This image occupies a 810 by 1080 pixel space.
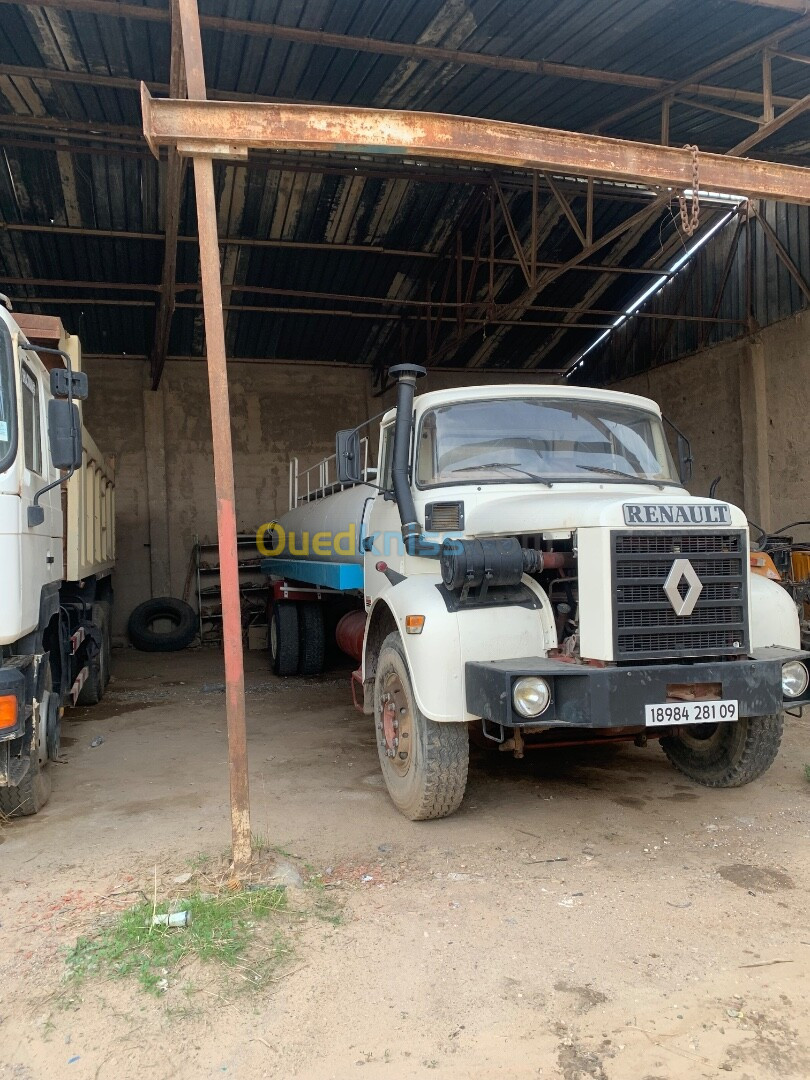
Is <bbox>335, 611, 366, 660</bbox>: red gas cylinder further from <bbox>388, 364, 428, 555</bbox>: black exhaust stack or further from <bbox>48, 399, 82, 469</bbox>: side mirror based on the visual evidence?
<bbox>48, 399, 82, 469</bbox>: side mirror

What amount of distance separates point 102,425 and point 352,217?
556 cm

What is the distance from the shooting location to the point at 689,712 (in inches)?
138

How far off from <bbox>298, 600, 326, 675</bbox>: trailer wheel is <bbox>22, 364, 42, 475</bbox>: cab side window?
4952 mm

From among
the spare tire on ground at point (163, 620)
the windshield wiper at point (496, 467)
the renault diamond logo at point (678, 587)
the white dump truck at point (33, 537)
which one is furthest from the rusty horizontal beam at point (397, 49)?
the spare tire on ground at point (163, 620)

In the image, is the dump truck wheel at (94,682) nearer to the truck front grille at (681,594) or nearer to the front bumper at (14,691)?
the front bumper at (14,691)

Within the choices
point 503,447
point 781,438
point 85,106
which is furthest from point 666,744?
point 85,106

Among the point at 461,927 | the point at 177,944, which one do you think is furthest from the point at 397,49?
the point at 177,944

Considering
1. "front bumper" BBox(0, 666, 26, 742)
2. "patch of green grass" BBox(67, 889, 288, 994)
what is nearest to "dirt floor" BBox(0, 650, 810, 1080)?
"patch of green grass" BBox(67, 889, 288, 994)

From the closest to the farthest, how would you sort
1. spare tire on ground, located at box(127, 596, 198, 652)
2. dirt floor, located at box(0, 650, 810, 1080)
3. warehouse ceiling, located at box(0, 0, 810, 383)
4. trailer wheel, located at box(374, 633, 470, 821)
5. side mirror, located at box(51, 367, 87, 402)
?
dirt floor, located at box(0, 650, 810, 1080), trailer wheel, located at box(374, 633, 470, 821), side mirror, located at box(51, 367, 87, 402), warehouse ceiling, located at box(0, 0, 810, 383), spare tire on ground, located at box(127, 596, 198, 652)

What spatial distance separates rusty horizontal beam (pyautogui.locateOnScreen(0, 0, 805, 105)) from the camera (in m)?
5.95

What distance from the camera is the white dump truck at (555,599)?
353cm

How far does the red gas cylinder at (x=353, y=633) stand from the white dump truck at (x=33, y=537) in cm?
228

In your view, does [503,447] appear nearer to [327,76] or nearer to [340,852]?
[340,852]

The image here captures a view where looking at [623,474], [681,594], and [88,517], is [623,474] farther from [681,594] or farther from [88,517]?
[88,517]
